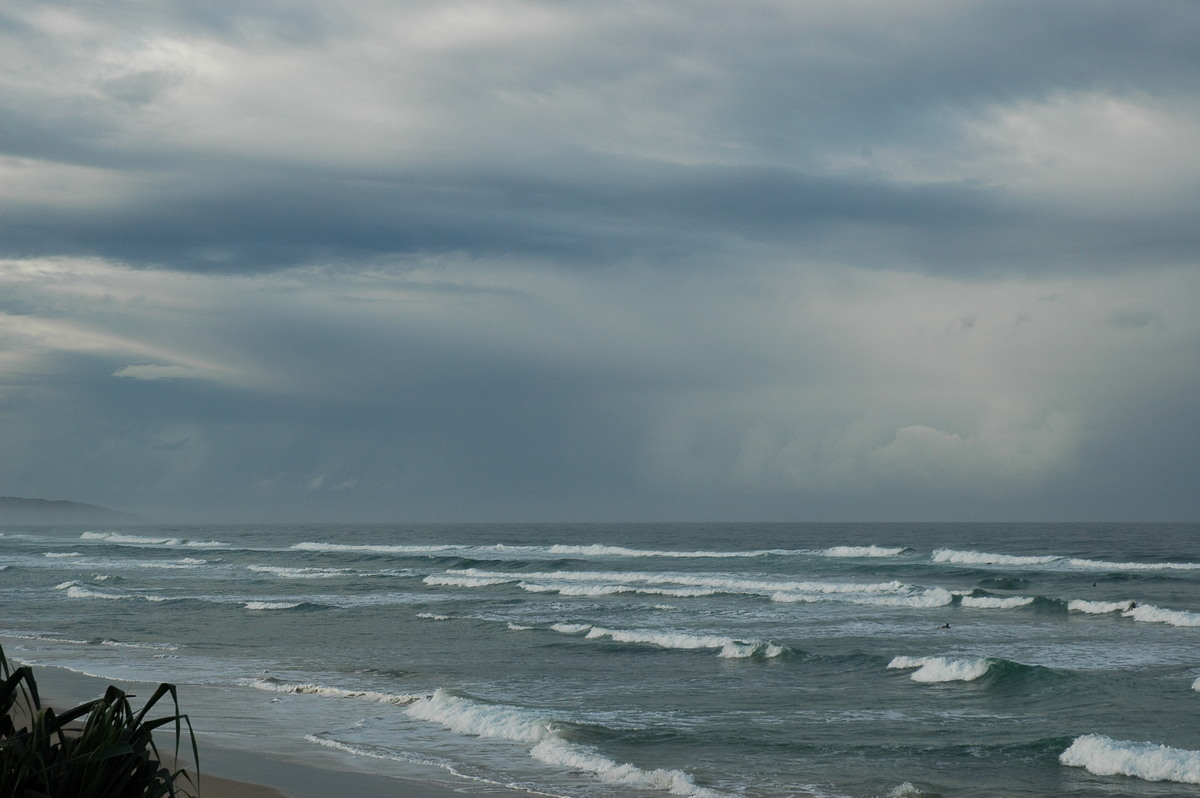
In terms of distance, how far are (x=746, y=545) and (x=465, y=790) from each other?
229 ft

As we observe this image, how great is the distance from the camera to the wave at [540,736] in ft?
36.1

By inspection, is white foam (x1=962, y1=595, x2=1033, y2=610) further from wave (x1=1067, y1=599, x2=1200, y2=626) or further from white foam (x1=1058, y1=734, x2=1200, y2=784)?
white foam (x1=1058, y1=734, x2=1200, y2=784)

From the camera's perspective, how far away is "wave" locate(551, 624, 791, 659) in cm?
2086

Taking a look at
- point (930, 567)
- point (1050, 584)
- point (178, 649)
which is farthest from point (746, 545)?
point (178, 649)

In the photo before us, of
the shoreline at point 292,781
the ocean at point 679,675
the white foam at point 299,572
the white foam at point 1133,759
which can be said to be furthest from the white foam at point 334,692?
the white foam at point 299,572

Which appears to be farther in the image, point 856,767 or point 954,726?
point 954,726

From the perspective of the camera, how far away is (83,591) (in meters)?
36.3

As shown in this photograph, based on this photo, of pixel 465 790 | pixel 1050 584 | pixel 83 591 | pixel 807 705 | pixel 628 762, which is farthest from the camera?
pixel 1050 584

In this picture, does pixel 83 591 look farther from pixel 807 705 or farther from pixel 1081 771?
pixel 1081 771

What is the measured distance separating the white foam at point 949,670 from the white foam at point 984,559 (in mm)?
37387

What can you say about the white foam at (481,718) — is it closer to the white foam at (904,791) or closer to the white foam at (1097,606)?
the white foam at (904,791)

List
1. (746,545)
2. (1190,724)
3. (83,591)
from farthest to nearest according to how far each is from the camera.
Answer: (746,545)
(83,591)
(1190,724)

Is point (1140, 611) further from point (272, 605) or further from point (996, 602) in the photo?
point (272, 605)

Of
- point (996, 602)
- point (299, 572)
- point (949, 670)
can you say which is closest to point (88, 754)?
point (949, 670)
